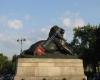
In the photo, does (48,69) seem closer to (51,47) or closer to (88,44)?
(51,47)

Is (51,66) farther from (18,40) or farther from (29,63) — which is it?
(18,40)

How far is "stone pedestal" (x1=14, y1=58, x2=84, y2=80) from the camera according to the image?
18.0 metres

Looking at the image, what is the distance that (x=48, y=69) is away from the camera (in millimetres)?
18219

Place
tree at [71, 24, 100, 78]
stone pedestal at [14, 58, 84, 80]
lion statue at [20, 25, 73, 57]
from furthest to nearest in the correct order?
tree at [71, 24, 100, 78]
lion statue at [20, 25, 73, 57]
stone pedestal at [14, 58, 84, 80]

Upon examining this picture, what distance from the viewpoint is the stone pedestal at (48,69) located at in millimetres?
18000

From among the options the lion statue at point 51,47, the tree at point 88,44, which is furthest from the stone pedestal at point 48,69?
the tree at point 88,44

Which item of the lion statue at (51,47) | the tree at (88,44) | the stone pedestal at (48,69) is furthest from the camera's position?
the tree at (88,44)

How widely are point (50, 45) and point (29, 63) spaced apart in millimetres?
1567

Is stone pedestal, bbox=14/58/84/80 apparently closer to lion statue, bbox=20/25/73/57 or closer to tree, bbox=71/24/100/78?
lion statue, bbox=20/25/73/57

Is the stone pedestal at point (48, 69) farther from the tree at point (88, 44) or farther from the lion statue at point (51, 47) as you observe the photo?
the tree at point (88, 44)

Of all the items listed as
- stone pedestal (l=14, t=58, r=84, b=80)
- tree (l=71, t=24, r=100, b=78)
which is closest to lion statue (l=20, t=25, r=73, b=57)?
stone pedestal (l=14, t=58, r=84, b=80)

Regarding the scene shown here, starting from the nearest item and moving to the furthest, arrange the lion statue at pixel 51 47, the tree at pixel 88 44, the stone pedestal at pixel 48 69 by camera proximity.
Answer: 1. the stone pedestal at pixel 48 69
2. the lion statue at pixel 51 47
3. the tree at pixel 88 44

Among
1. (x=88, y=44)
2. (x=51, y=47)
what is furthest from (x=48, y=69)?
(x=88, y=44)

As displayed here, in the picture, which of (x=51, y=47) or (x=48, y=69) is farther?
(x=51, y=47)
